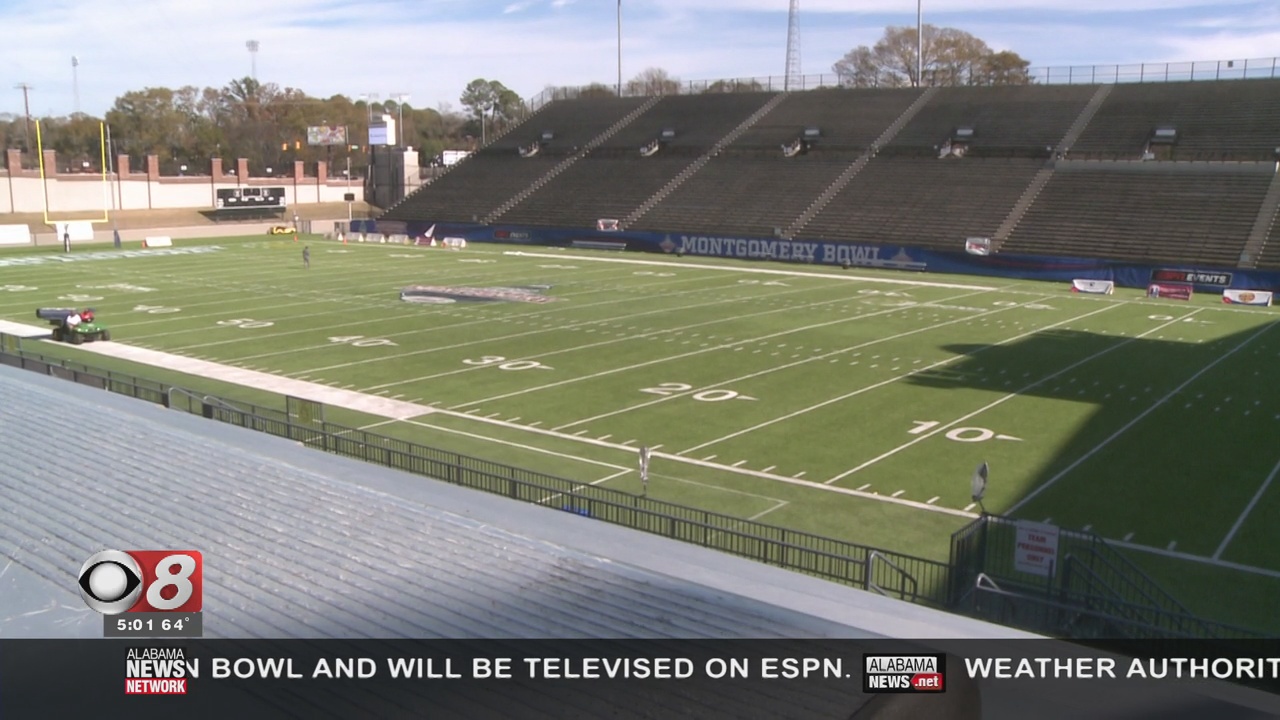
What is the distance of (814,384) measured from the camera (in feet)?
82.8

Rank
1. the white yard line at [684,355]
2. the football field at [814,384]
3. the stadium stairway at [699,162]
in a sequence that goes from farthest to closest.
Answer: the stadium stairway at [699,162], the white yard line at [684,355], the football field at [814,384]

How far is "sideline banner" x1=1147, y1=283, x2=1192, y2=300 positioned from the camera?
42.2 m

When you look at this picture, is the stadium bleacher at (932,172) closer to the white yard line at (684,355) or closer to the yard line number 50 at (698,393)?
the white yard line at (684,355)

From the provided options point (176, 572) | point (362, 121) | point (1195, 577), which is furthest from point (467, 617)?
point (362, 121)

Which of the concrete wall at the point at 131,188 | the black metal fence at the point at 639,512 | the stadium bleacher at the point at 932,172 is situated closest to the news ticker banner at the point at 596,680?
the black metal fence at the point at 639,512

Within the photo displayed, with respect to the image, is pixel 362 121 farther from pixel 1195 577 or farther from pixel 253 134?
pixel 1195 577

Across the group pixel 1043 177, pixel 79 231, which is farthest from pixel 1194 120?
pixel 79 231

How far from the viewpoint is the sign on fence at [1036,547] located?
39.0 feet

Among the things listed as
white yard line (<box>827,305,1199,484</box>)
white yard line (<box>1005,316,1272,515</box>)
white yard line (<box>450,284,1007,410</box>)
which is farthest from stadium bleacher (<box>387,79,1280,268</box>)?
white yard line (<box>827,305,1199,484</box>)

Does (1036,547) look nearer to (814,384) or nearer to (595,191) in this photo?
(814,384)

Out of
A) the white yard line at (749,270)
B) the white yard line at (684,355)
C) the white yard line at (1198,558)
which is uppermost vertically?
the white yard line at (749,270)

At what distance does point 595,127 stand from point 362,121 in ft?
188

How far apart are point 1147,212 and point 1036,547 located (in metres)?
45.4

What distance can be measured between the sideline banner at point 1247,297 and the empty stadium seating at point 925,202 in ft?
43.5
